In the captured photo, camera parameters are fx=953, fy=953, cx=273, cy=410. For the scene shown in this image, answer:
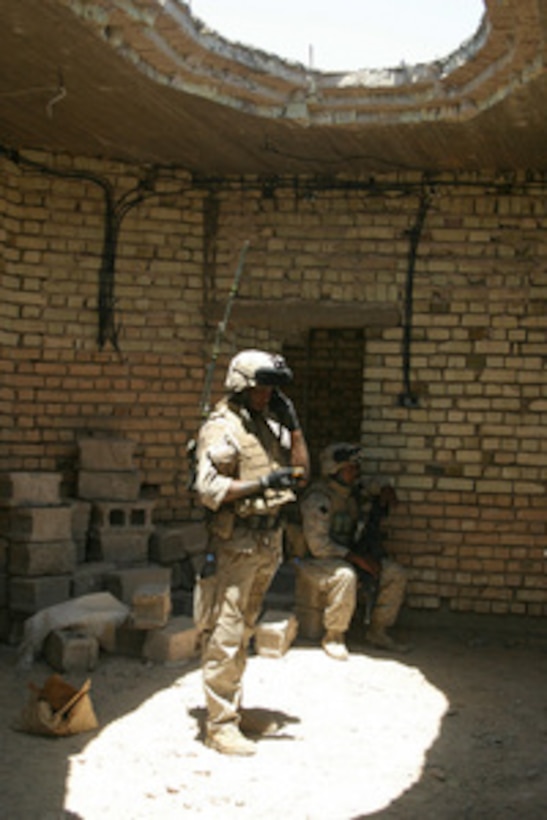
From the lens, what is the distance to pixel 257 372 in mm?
4953

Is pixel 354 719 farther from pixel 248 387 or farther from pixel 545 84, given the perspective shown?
pixel 545 84

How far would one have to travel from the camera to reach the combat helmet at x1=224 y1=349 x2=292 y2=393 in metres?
4.95

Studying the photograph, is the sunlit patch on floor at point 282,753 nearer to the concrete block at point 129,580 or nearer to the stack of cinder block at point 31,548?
the concrete block at point 129,580

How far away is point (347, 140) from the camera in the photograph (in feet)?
22.9

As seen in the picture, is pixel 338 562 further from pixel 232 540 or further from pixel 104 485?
pixel 232 540

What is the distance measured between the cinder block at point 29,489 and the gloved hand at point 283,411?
2.36 m

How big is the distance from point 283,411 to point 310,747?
1804 millimetres

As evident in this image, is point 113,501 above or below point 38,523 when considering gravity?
above

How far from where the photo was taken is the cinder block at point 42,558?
6703 millimetres

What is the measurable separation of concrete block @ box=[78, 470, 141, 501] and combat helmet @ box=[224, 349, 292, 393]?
260 cm

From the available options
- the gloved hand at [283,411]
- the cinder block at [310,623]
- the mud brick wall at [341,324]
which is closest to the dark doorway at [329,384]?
the mud brick wall at [341,324]

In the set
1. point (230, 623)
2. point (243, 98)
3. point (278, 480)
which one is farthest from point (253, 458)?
point (243, 98)

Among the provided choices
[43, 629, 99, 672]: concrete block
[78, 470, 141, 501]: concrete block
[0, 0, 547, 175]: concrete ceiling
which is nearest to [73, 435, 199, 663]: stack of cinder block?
[78, 470, 141, 501]: concrete block

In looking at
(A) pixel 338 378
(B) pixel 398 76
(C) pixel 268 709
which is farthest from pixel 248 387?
(A) pixel 338 378
